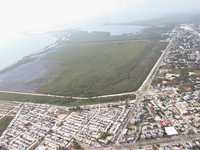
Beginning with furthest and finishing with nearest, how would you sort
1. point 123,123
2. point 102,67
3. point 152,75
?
point 102,67 → point 152,75 → point 123,123

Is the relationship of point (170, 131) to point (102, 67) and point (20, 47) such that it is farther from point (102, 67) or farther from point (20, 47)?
point (20, 47)

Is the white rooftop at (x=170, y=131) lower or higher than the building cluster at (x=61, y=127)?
higher

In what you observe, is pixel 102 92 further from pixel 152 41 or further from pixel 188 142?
pixel 152 41

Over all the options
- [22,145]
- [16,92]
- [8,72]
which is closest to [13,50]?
[8,72]

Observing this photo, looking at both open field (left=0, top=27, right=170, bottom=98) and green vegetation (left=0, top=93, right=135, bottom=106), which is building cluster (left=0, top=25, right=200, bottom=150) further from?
open field (left=0, top=27, right=170, bottom=98)

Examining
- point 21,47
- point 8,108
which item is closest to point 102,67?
point 8,108

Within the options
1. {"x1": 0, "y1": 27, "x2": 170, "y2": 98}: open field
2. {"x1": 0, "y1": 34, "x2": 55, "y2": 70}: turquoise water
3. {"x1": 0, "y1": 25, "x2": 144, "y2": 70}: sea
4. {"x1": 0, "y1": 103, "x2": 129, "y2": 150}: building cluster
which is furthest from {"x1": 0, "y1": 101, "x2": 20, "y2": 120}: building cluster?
{"x1": 0, "y1": 34, "x2": 55, "y2": 70}: turquoise water

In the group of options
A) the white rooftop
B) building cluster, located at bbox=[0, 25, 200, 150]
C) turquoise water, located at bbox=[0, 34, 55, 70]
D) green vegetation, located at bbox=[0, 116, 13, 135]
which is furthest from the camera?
turquoise water, located at bbox=[0, 34, 55, 70]

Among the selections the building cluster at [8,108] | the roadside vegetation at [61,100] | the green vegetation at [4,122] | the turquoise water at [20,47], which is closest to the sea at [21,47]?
the turquoise water at [20,47]

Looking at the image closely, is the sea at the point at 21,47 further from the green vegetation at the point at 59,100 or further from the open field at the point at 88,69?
the green vegetation at the point at 59,100
